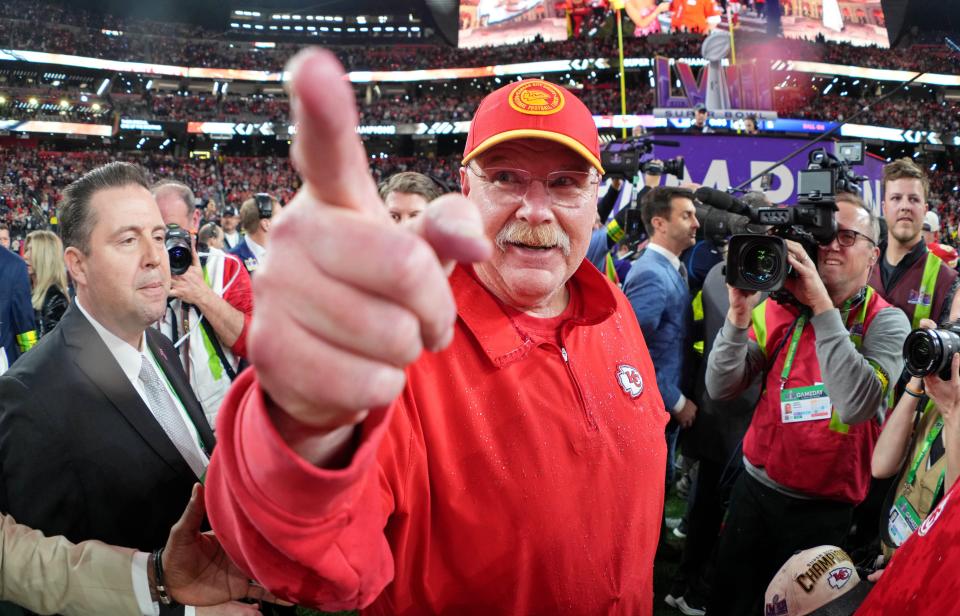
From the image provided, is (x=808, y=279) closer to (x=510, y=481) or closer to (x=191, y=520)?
(x=510, y=481)

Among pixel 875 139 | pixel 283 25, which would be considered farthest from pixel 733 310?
pixel 283 25

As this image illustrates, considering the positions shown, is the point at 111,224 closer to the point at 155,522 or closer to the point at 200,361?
the point at 155,522

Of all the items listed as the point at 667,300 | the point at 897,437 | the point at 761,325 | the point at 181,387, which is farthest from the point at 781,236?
the point at 181,387

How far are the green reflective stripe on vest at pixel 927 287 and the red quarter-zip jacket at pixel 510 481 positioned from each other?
3048mm

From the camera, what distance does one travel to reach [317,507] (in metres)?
0.78

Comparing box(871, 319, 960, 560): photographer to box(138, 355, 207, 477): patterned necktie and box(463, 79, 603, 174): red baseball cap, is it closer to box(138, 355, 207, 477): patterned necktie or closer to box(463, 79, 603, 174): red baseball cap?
box(463, 79, 603, 174): red baseball cap

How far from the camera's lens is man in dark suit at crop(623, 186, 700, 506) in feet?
12.5

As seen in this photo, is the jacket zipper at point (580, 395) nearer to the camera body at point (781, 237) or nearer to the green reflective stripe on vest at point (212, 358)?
the camera body at point (781, 237)

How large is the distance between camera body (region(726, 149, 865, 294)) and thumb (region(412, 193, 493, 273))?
7.08ft

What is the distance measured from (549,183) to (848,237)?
1.72 meters

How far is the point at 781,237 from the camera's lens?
103 inches

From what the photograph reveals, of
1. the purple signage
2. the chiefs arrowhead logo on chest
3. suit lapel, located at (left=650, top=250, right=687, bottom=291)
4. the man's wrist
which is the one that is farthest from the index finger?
the purple signage

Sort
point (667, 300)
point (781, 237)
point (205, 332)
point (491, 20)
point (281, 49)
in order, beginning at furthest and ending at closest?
1. point (281, 49)
2. point (491, 20)
3. point (667, 300)
4. point (205, 332)
5. point (781, 237)

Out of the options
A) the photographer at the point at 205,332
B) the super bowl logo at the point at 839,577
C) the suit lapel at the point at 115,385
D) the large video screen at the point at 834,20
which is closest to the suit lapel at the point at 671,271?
the super bowl logo at the point at 839,577
